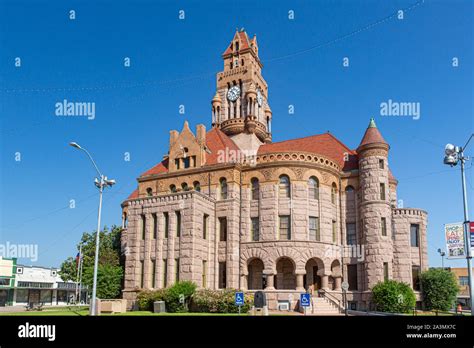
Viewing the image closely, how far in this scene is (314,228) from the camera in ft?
137

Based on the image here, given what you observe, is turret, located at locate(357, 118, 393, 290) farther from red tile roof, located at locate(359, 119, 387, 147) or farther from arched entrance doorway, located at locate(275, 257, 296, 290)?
arched entrance doorway, located at locate(275, 257, 296, 290)

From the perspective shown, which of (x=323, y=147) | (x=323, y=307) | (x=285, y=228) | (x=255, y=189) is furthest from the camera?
(x=323, y=147)

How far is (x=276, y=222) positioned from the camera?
135 ft

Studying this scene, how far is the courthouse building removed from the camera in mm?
40000

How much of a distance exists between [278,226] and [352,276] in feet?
28.3

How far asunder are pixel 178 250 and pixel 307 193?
40.9ft

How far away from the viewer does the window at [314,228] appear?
41.5m

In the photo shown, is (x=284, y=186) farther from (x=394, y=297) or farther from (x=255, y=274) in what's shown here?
(x=394, y=297)

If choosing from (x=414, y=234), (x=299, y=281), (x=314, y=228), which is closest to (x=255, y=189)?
(x=314, y=228)

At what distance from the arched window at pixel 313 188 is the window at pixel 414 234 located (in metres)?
10.2

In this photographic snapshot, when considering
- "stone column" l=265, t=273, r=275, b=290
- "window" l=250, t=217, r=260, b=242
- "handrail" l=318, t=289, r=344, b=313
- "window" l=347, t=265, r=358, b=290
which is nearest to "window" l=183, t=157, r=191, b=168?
"window" l=250, t=217, r=260, b=242

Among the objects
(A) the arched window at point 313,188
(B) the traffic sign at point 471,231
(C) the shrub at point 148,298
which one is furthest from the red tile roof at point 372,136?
(C) the shrub at point 148,298

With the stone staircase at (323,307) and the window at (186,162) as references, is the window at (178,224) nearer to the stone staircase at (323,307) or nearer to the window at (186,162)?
the window at (186,162)
